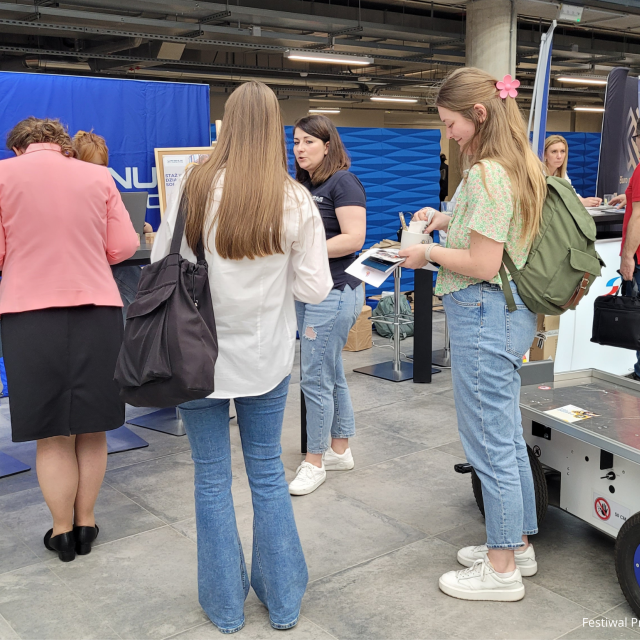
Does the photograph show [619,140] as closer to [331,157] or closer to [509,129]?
[331,157]

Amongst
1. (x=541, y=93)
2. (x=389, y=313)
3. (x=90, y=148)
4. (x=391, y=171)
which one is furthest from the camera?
(x=391, y=171)

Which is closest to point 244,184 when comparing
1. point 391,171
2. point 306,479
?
point 306,479

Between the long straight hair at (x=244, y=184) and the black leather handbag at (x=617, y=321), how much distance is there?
212 centimetres

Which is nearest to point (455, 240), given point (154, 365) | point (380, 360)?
point (154, 365)

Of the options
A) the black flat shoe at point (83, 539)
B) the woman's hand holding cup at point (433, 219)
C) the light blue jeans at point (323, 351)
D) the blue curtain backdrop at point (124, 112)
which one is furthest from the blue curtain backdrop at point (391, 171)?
the black flat shoe at point (83, 539)

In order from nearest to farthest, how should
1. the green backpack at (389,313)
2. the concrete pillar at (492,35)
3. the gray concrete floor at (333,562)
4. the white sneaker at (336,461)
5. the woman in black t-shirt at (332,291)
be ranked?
the gray concrete floor at (333,562) → the woman in black t-shirt at (332,291) → the white sneaker at (336,461) → the green backpack at (389,313) → the concrete pillar at (492,35)

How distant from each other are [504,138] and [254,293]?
79 cm

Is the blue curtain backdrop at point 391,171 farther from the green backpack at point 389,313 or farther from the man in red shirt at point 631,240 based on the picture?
the man in red shirt at point 631,240

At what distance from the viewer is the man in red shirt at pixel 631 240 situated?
12.3ft

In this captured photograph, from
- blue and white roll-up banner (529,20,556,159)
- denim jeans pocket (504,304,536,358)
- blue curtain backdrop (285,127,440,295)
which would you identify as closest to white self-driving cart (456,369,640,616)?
denim jeans pocket (504,304,536,358)

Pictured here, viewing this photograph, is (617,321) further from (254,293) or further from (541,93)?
(254,293)

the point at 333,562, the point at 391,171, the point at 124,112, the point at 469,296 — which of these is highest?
the point at 124,112

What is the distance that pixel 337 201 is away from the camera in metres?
2.96

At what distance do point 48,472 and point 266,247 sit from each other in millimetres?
1265
